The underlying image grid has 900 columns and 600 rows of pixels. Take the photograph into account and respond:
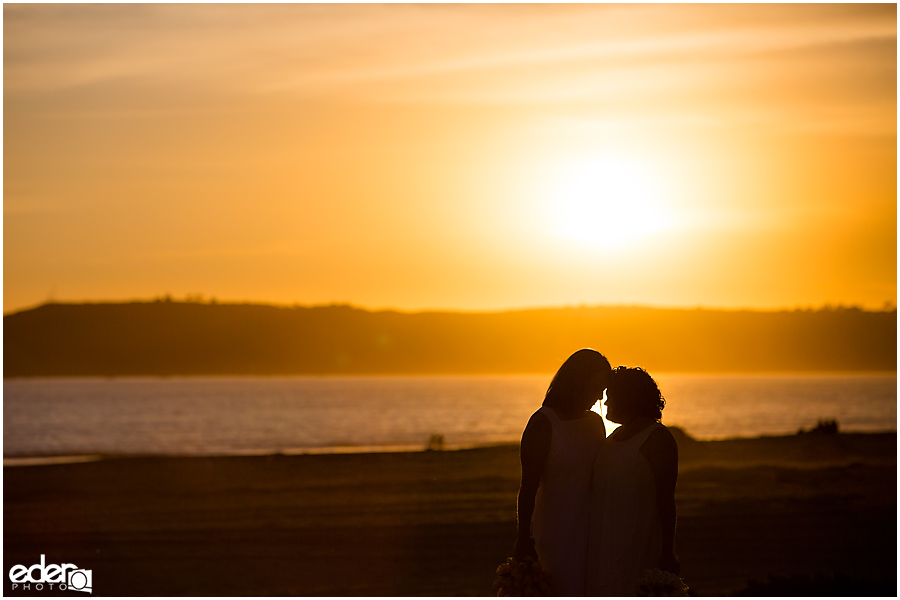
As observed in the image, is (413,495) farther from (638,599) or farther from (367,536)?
(638,599)

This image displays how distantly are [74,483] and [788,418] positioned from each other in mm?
70392

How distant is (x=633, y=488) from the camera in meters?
5.06

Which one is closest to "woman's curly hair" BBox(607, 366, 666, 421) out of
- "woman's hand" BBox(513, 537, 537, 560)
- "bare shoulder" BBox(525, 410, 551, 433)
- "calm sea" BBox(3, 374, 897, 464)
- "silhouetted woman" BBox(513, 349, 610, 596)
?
"silhouetted woman" BBox(513, 349, 610, 596)

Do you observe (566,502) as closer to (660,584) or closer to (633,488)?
(633,488)

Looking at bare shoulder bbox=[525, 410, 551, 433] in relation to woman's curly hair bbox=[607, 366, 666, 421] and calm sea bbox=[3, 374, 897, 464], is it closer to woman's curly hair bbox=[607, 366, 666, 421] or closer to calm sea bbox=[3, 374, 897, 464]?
woman's curly hair bbox=[607, 366, 666, 421]

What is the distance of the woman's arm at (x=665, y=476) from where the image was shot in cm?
502

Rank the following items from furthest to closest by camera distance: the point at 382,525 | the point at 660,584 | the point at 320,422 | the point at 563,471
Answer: the point at 320,422 < the point at 382,525 < the point at 563,471 < the point at 660,584

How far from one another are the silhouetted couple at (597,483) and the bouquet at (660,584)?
0.29 feet

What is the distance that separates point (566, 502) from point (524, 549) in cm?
36

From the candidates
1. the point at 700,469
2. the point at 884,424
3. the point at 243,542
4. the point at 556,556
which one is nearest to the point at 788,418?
the point at 884,424

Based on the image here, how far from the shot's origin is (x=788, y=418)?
265 ft

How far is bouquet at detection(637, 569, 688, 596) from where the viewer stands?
4.91 metres

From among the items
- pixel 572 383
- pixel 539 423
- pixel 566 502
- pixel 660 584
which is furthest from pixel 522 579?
pixel 572 383

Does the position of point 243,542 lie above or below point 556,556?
Result: below
